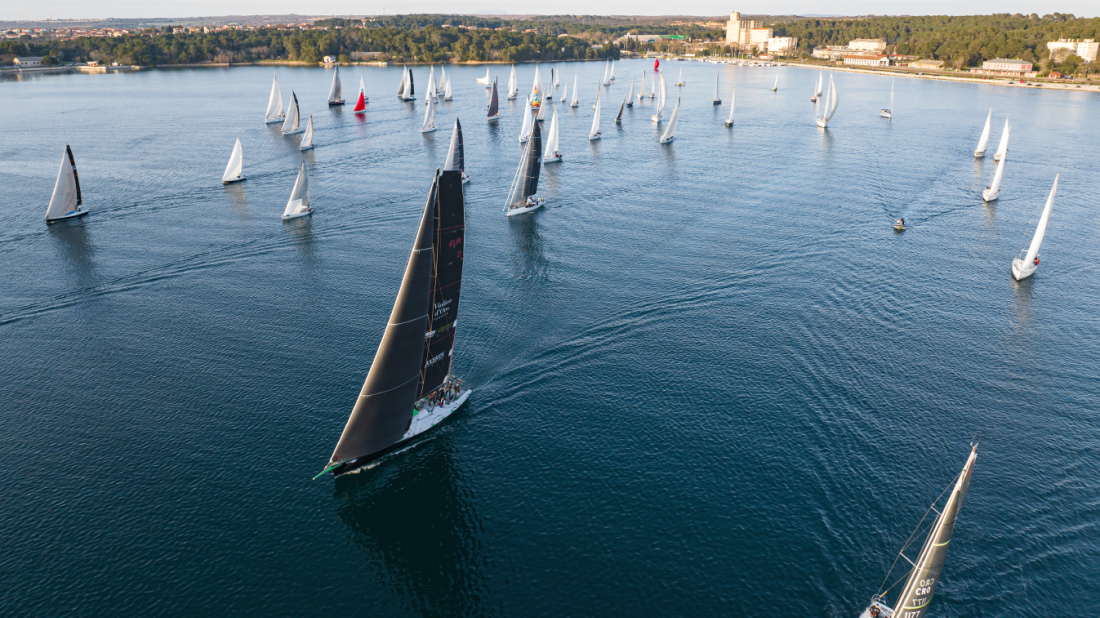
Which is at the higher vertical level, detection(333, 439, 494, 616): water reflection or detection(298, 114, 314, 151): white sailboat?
detection(298, 114, 314, 151): white sailboat

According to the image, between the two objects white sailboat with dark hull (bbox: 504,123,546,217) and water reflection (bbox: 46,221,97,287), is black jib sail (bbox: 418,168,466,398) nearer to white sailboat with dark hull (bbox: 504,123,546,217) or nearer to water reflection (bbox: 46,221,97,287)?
water reflection (bbox: 46,221,97,287)

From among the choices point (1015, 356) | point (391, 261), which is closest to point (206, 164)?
point (391, 261)

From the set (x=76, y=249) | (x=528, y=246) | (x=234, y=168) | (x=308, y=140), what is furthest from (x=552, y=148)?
(x=76, y=249)

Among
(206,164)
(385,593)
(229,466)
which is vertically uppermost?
(206,164)

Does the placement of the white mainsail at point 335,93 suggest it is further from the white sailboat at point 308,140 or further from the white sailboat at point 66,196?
the white sailboat at point 66,196

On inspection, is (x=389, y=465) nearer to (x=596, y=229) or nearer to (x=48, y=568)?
(x=48, y=568)

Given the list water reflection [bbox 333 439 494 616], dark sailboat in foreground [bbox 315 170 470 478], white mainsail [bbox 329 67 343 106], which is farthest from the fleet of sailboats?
white mainsail [bbox 329 67 343 106]

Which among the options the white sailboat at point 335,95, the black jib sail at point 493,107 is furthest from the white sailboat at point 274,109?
the black jib sail at point 493,107
